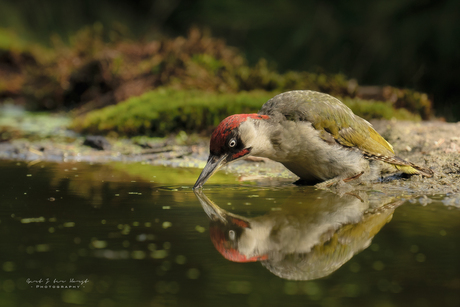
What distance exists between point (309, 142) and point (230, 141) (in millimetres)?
556

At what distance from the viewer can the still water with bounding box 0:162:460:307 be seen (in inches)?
72.1

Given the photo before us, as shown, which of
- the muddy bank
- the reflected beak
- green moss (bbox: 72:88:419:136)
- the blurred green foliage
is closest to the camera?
the reflected beak

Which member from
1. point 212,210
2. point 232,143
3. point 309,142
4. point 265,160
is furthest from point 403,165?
point 212,210

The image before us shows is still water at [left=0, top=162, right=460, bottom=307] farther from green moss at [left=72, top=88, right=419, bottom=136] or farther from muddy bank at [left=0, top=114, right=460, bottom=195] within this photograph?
green moss at [left=72, top=88, right=419, bottom=136]

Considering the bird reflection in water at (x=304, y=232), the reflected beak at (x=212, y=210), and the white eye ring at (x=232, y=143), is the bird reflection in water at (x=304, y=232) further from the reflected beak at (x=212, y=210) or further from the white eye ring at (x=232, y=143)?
the white eye ring at (x=232, y=143)

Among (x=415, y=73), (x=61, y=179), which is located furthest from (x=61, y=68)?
(x=61, y=179)

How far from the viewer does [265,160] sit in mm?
5188

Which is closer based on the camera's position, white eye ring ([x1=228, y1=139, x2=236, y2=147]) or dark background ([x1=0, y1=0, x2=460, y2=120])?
white eye ring ([x1=228, y1=139, x2=236, y2=147])

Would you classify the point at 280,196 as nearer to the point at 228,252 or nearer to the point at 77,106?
the point at 228,252

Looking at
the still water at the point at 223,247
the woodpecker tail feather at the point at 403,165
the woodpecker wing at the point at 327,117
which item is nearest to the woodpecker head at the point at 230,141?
the still water at the point at 223,247

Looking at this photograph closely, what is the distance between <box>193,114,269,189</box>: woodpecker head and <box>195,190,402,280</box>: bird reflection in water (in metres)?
0.28

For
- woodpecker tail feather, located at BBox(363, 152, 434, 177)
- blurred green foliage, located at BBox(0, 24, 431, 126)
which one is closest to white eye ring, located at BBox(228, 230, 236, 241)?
woodpecker tail feather, located at BBox(363, 152, 434, 177)

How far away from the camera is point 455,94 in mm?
8906

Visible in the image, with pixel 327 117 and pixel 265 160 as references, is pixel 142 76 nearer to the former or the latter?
pixel 265 160
